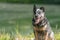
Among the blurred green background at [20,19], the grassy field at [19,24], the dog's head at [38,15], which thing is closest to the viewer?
the dog's head at [38,15]

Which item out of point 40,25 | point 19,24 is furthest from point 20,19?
point 40,25

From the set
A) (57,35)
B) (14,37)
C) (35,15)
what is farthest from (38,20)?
(57,35)

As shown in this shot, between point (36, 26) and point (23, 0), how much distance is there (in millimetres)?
26771

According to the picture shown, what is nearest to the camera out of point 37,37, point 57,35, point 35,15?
point 35,15

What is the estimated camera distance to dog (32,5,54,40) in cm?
682

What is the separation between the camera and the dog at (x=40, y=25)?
6816mm

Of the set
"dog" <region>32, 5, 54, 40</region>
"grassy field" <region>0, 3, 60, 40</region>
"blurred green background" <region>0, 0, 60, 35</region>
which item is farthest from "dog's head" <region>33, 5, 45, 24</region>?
"blurred green background" <region>0, 0, 60, 35</region>

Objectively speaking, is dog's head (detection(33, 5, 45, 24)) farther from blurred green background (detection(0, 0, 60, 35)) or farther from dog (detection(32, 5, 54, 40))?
blurred green background (detection(0, 0, 60, 35))

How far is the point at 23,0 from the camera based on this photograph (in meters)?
33.6

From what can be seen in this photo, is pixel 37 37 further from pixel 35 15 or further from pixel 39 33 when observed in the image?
pixel 35 15

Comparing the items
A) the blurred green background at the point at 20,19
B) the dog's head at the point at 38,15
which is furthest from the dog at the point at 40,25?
the blurred green background at the point at 20,19

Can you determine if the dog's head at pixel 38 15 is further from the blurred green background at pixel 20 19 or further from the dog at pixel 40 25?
the blurred green background at pixel 20 19

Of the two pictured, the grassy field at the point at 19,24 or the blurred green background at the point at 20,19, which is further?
the blurred green background at the point at 20,19

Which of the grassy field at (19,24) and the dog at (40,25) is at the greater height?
the dog at (40,25)
